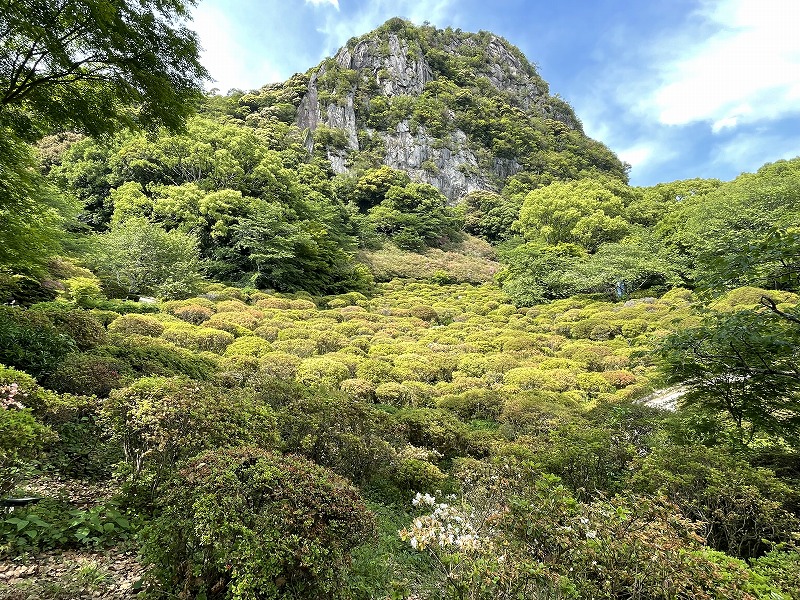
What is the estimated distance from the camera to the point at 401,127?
5441 centimetres

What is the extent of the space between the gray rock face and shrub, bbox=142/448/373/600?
4903 cm

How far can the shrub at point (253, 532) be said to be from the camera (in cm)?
219

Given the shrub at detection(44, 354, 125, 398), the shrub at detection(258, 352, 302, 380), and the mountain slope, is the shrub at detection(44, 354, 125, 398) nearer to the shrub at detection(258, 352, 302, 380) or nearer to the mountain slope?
the shrub at detection(258, 352, 302, 380)

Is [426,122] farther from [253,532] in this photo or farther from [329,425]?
[253,532]

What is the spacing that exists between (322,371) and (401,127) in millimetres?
51927

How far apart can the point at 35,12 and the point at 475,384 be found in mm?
9180

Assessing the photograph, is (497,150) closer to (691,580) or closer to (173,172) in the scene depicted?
(173,172)

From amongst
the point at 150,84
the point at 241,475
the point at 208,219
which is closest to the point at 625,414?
the point at 241,475

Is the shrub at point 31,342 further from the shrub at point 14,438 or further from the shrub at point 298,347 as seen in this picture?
the shrub at point 298,347

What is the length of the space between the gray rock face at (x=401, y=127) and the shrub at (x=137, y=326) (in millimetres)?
41662

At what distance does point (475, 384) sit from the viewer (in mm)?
9398

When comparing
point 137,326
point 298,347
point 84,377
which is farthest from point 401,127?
point 84,377

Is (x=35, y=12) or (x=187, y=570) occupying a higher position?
(x=35, y=12)

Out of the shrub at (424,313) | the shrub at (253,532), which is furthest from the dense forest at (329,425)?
the shrub at (424,313)
